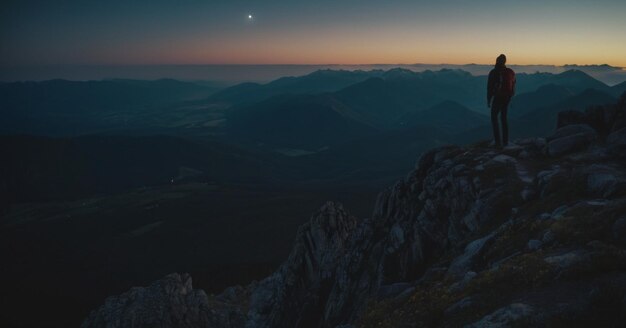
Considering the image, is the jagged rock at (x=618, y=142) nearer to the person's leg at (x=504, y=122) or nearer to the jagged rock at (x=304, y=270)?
the person's leg at (x=504, y=122)

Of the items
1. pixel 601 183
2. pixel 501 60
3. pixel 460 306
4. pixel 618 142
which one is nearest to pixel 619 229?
pixel 460 306

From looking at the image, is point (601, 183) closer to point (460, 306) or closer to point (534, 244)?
point (534, 244)

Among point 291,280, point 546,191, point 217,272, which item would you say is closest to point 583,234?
point 546,191

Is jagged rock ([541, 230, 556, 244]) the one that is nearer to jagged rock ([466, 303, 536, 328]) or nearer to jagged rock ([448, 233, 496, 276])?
jagged rock ([448, 233, 496, 276])

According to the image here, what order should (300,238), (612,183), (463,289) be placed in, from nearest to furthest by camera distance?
1. (463,289)
2. (612,183)
3. (300,238)

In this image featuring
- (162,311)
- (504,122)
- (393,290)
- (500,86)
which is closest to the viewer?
(393,290)

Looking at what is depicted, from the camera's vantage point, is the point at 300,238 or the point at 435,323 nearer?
the point at 435,323

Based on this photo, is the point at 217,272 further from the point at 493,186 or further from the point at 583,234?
the point at 583,234

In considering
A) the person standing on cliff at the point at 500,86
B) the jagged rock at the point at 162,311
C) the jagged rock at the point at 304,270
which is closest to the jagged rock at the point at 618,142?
the person standing on cliff at the point at 500,86
